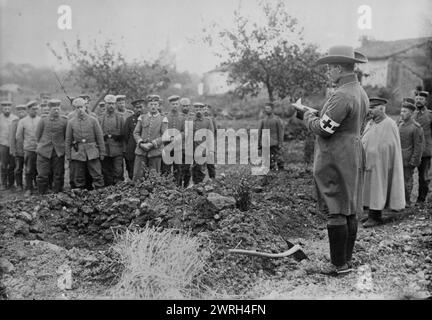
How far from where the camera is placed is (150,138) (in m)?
8.41

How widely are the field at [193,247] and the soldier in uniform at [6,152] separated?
418cm

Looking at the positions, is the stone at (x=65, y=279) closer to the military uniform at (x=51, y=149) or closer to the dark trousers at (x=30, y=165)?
the military uniform at (x=51, y=149)

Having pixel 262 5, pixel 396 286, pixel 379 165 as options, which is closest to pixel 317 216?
pixel 379 165

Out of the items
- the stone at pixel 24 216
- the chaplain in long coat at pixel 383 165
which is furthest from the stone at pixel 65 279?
the chaplain in long coat at pixel 383 165

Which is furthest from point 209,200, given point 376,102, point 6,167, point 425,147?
point 6,167

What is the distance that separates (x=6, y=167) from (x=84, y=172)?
3276 mm

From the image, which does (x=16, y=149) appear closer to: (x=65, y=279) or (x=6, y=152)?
(x=6, y=152)

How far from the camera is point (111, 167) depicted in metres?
9.13

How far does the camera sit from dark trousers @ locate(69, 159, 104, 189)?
8.44 meters

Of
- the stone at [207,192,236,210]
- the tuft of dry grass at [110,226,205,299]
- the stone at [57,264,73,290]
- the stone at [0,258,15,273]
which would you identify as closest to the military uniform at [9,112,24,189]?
the stone at [207,192,236,210]

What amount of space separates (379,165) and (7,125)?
325 inches

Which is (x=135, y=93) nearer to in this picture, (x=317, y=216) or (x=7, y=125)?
(x=7, y=125)

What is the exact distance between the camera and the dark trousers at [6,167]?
35.2 ft

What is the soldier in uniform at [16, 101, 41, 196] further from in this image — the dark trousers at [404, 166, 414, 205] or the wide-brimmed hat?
the wide-brimmed hat
